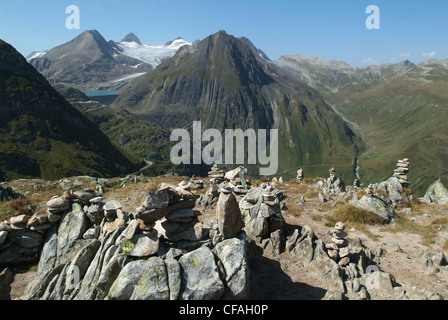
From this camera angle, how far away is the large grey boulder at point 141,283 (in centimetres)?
1065

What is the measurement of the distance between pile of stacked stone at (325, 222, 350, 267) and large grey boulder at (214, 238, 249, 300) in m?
8.15

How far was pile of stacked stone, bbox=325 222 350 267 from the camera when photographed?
17172 mm

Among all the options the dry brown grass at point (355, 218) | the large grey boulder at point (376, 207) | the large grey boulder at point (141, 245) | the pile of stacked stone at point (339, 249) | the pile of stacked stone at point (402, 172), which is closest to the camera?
the large grey boulder at point (141, 245)

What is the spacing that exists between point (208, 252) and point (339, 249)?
1074 cm

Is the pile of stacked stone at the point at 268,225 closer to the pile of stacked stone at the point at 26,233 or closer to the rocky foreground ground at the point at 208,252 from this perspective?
the rocky foreground ground at the point at 208,252

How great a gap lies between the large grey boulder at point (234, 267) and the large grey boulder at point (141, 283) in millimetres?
2865

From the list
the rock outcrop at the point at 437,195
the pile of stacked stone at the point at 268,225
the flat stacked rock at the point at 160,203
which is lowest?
the rock outcrop at the point at 437,195

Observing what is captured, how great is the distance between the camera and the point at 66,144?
182 metres

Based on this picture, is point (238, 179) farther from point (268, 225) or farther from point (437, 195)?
point (437, 195)

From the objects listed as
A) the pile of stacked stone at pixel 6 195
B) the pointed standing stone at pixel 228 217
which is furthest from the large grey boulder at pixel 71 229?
the pile of stacked stone at pixel 6 195

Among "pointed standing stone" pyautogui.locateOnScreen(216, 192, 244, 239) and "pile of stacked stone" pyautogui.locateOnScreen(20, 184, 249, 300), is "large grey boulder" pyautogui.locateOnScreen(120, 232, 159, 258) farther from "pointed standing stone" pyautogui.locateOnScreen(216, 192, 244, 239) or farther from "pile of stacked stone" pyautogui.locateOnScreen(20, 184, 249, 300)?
"pointed standing stone" pyautogui.locateOnScreen(216, 192, 244, 239)

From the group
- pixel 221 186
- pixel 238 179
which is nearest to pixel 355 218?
pixel 238 179
